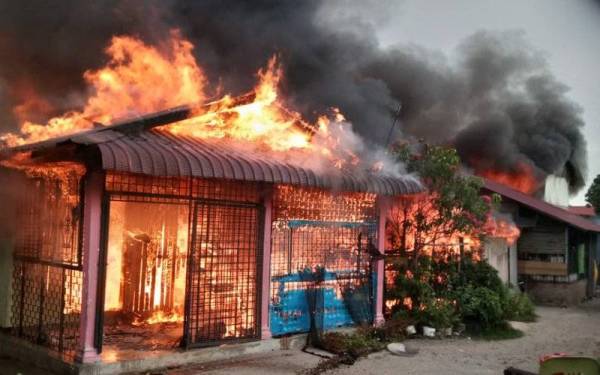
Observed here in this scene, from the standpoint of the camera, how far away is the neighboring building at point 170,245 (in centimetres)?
788

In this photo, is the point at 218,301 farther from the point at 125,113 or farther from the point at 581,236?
the point at 581,236

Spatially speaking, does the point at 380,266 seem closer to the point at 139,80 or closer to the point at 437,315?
the point at 437,315

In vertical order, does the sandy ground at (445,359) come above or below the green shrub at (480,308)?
below

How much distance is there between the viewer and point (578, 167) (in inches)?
1222

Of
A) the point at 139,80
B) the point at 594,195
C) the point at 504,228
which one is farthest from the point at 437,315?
the point at 594,195

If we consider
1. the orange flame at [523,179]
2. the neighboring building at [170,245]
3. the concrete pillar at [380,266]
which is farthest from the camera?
the orange flame at [523,179]

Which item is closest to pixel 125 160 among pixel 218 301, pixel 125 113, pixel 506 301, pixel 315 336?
pixel 218 301

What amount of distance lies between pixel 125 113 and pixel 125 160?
154 inches

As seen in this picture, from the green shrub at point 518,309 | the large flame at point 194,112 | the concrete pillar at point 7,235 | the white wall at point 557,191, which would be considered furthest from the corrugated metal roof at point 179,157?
the white wall at point 557,191

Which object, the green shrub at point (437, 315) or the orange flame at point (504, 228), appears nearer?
the green shrub at point (437, 315)

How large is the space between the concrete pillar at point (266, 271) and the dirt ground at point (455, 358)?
54cm

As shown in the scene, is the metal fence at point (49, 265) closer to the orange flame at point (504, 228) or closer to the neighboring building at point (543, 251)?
the orange flame at point (504, 228)

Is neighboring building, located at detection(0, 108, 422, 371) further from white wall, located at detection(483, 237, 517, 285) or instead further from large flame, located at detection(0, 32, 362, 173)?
white wall, located at detection(483, 237, 517, 285)

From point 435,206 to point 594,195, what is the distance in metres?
31.7
